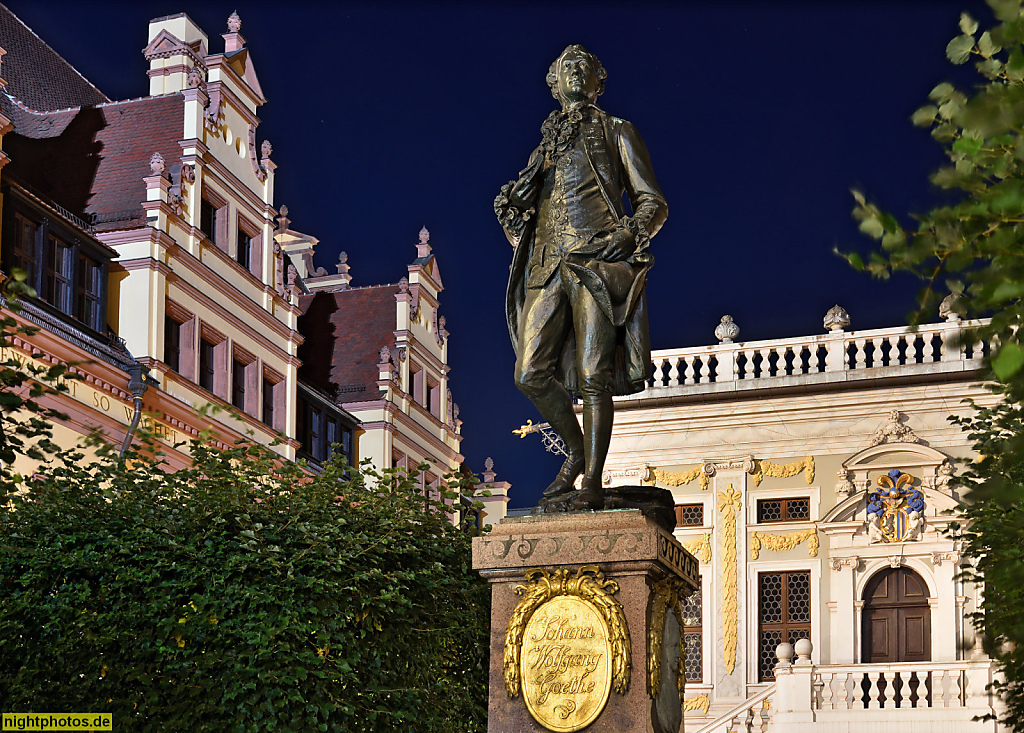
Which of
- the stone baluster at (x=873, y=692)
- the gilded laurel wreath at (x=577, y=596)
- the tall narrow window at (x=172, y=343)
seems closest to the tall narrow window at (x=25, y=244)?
the tall narrow window at (x=172, y=343)

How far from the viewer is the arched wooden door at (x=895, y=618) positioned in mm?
24922

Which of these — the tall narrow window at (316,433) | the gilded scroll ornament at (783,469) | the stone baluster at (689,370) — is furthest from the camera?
the tall narrow window at (316,433)

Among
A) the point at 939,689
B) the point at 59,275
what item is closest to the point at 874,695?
the point at 939,689

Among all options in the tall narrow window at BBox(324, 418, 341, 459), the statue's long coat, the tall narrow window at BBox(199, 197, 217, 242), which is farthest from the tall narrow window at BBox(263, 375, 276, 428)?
the statue's long coat

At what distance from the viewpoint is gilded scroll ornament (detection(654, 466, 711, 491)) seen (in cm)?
2661

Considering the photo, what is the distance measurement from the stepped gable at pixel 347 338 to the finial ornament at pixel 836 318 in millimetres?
9741

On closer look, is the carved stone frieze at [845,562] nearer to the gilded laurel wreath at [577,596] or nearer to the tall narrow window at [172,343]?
the tall narrow window at [172,343]

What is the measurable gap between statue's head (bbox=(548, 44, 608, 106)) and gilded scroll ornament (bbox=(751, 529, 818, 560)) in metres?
19.4

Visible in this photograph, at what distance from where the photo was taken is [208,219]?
2402cm

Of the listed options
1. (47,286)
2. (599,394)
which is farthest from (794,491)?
(599,394)

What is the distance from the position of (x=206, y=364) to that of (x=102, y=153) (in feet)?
12.9

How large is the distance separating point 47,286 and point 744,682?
13606mm

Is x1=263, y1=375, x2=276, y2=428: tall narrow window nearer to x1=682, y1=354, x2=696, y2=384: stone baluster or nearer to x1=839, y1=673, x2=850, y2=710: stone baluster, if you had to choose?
x1=682, y1=354, x2=696, y2=384: stone baluster

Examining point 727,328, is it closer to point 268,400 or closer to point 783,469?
point 783,469
